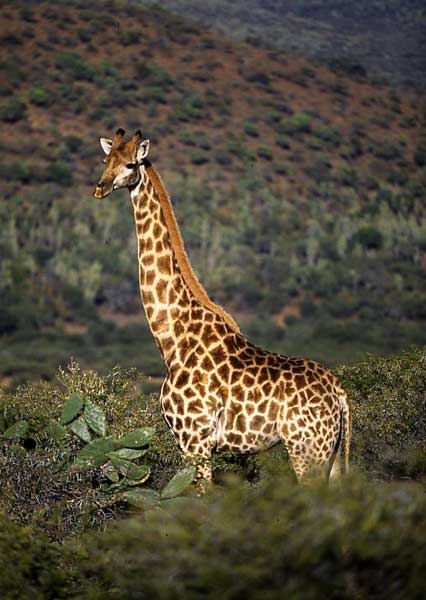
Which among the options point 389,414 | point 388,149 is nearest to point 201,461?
point 389,414

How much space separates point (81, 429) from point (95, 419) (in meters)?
0.12

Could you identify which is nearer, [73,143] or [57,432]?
[57,432]

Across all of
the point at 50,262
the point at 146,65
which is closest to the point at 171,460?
the point at 50,262

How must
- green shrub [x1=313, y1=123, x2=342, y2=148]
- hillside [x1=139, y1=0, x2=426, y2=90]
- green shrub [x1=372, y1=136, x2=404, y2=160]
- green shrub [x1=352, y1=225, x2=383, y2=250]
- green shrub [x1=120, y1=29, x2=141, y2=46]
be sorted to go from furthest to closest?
hillside [x1=139, y1=0, x2=426, y2=90], green shrub [x1=120, y1=29, x2=141, y2=46], green shrub [x1=313, y1=123, x2=342, y2=148], green shrub [x1=372, y1=136, x2=404, y2=160], green shrub [x1=352, y1=225, x2=383, y2=250]

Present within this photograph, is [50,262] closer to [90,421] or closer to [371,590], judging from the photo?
[90,421]

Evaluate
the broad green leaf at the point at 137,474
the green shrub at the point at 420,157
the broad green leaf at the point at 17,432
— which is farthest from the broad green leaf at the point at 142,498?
the green shrub at the point at 420,157

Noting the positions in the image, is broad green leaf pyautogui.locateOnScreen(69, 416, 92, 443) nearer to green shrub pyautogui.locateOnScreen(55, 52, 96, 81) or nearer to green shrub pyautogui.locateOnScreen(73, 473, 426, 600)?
green shrub pyautogui.locateOnScreen(73, 473, 426, 600)

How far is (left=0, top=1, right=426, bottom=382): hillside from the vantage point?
1654 inches

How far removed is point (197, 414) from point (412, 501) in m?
2.60

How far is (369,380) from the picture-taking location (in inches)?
501

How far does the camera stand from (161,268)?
337 inches

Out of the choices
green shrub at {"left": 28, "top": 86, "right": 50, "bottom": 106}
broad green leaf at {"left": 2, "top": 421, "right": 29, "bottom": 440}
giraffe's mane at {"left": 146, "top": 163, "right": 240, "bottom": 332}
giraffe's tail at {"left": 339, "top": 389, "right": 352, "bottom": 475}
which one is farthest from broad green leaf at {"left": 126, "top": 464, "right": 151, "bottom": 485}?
green shrub at {"left": 28, "top": 86, "right": 50, "bottom": 106}

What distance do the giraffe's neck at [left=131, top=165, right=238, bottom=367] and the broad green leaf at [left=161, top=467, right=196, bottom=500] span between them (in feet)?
3.61

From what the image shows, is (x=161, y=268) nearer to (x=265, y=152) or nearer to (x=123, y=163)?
(x=123, y=163)
